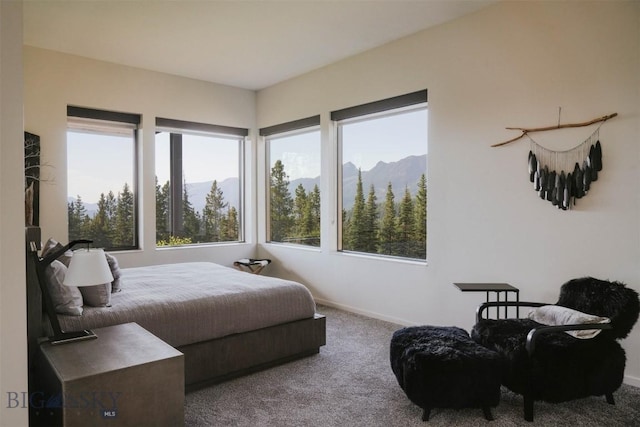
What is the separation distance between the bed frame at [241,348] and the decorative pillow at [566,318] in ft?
5.30

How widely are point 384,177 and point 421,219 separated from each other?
0.67m

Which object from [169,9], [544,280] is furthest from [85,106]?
[544,280]

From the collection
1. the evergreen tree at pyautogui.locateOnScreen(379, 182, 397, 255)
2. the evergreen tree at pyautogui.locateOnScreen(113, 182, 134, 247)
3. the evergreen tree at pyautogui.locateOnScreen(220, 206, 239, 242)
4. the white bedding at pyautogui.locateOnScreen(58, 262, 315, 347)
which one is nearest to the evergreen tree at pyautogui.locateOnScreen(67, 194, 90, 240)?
the evergreen tree at pyautogui.locateOnScreen(113, 182, 134, 247)

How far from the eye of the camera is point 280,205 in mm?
6109

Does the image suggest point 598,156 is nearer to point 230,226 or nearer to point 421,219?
point 421,219

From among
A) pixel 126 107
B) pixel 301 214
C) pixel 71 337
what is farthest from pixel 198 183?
pixel 71 337

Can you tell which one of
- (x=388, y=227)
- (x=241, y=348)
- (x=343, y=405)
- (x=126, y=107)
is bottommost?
(x=343, y=405)

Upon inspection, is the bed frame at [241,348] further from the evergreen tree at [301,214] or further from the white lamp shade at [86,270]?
the evergreen tree at [301,214]

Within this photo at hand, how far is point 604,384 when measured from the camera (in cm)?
249

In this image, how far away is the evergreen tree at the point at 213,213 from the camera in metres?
6.02

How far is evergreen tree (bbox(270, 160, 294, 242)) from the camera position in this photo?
19.6 ft

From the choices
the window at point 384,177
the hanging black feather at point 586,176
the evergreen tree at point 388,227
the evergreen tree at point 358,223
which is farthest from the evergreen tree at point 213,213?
the hanging black feather at point 586,176

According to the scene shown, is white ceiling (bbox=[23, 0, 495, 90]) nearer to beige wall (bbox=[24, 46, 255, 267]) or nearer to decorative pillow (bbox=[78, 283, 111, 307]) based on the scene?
beige wall (bbox=[24, 46, 255, 267])

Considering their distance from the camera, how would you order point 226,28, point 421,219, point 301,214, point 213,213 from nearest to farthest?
1. point 226,28
2. point 421,219
3. point 301,214
4. point 213,213
